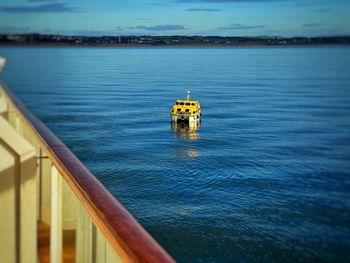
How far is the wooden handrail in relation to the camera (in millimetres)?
709

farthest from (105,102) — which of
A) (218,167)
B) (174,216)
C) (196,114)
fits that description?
(174,216)

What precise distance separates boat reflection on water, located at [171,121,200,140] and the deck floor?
36.3 metres

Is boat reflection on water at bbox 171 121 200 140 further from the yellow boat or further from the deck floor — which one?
the deck floor

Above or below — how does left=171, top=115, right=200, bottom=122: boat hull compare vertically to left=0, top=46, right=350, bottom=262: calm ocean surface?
above

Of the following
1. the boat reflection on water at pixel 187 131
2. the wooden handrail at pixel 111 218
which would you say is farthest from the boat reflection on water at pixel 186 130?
the wooden handrail at pixel 111 218

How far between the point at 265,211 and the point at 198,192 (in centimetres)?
365

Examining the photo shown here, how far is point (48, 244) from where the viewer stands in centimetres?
191

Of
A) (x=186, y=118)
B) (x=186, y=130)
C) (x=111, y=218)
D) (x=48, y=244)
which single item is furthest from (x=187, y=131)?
(x=111, y=218)

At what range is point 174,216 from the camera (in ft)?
68.3

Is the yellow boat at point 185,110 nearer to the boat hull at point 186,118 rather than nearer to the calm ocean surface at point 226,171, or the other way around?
the boat hull at point 186,118

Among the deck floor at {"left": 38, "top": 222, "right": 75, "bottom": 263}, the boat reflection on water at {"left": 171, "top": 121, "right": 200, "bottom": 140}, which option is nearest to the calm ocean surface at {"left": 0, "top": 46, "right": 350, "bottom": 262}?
the boat reflection on water at {"left": 171, "top": 121, "right": 200, "bottom": 140}

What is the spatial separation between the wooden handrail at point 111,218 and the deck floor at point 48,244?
0.93 feet

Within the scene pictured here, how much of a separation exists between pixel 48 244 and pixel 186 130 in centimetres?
3812

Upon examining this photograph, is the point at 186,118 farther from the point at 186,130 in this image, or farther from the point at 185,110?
the point at 185,110
